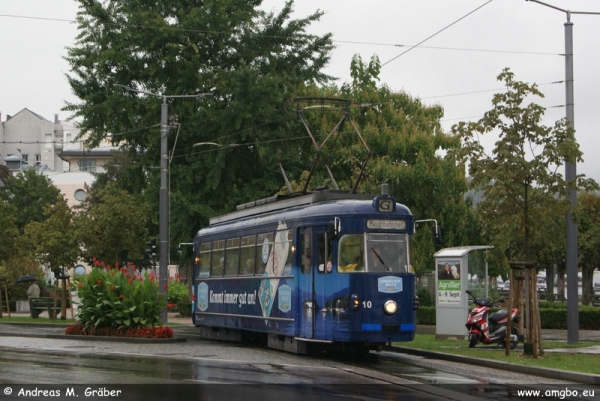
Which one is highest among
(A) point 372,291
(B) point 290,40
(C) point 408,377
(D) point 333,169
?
(B) point 290,40

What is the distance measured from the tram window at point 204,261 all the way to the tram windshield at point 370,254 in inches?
327

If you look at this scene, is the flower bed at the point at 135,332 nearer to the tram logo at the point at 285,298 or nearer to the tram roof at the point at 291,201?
the tram roof at the point at 291,201

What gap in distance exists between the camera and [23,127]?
112m

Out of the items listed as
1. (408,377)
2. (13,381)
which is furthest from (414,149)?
(13,381)

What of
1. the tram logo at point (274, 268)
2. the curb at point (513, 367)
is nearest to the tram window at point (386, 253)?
the curb at point (513, 367)

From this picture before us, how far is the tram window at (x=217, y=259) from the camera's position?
26125 mm

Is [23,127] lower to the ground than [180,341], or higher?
higher

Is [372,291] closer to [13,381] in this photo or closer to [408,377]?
[408,377]

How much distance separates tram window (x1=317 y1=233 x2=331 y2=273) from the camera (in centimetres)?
1986

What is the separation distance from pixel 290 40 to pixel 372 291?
30216 mm

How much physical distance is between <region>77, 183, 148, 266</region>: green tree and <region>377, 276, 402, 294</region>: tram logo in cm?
2280

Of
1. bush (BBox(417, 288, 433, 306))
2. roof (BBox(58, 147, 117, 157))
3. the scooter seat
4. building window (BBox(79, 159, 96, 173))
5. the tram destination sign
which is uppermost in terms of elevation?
roof (BBox(58, 147, 117, 157))

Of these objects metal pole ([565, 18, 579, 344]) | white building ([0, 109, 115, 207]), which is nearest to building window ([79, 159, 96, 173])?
white building ([0, 109, 115, 207])

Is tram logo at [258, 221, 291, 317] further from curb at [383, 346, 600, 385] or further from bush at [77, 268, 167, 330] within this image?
bush at [77, 268, 167, 330]
